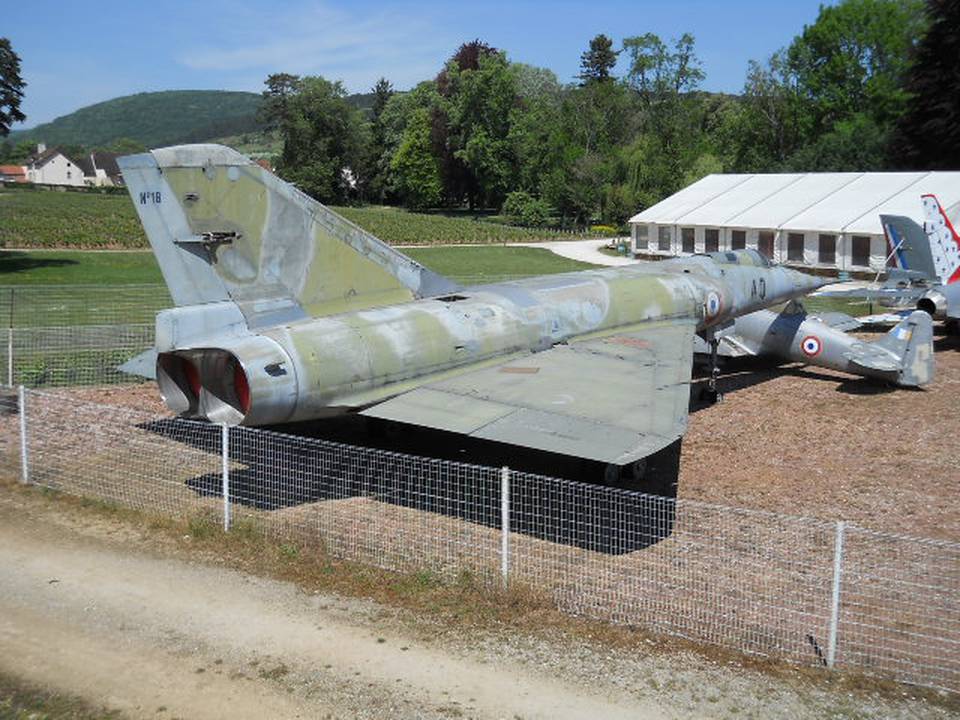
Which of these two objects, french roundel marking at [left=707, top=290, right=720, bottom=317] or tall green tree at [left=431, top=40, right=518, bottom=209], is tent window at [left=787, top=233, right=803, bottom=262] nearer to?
french roundel marking at [left=707, top=290, right=720, bottom=317]

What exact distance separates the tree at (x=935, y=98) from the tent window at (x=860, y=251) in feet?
50.6

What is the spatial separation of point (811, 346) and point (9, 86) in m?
42.2

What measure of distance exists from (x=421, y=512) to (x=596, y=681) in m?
4.67

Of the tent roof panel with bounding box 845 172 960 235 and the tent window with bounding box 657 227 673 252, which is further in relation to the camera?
the tent window with bounding box 657 227 673 252

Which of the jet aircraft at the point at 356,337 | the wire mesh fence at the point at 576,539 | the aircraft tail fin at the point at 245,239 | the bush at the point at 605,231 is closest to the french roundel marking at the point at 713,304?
the jet aircraft at the point at 356,337

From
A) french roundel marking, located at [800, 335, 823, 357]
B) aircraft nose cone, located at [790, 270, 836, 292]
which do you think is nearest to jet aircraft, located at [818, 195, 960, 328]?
aircraft nose cone, located at [790, 270, 836, 292]

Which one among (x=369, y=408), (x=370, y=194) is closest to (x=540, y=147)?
(x=370, y=194)

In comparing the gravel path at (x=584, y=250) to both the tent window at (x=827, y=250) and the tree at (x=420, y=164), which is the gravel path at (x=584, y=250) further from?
the tree at (x=420, y=164)

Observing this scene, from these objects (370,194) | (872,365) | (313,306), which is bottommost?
(872,365)

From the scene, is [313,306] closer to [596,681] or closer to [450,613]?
[450,613]

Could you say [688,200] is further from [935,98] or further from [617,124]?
[617,124]

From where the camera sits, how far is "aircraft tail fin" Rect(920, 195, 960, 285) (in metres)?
25.9

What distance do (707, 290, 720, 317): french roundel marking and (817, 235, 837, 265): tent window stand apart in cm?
2754

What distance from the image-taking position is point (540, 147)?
317ft
